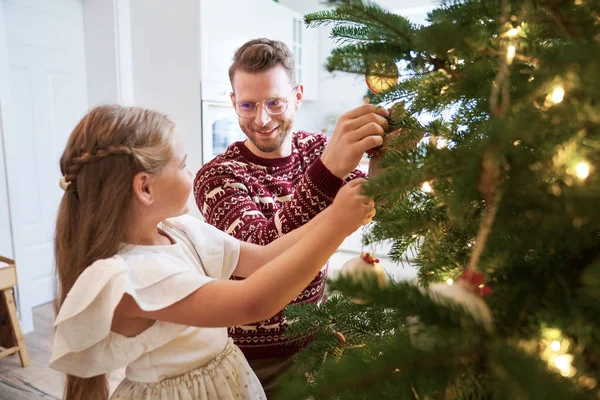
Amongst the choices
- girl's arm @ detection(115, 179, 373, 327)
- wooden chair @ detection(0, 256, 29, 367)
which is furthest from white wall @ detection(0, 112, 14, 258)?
girl's arm @ detection(115, 179, 373, 327)

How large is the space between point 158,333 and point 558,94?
24.9 inches

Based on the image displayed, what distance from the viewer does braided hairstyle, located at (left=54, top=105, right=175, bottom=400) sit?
0.68 meters

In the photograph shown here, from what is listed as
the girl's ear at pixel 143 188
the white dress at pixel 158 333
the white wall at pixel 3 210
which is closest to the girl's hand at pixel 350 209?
the white dress at pixel 158 333

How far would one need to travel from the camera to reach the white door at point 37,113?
2.64 metres

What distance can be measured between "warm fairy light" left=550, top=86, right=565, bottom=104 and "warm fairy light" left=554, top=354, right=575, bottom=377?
209 millimetres

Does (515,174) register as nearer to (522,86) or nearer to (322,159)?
(522,86)

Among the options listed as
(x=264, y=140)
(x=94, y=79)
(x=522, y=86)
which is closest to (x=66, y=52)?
(x=94, y=79)

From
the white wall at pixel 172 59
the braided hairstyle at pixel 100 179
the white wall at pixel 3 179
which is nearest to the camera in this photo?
the braided hairstyle at pixel 100 179

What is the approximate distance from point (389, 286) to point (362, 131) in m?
0.33

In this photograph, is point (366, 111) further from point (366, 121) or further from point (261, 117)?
point (261, 117)

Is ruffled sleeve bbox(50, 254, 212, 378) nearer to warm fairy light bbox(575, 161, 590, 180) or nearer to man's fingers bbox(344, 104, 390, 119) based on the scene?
man's fingers bbox(344, 104, 390, 119)

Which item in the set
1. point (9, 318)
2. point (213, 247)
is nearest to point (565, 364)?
point (213, 247)

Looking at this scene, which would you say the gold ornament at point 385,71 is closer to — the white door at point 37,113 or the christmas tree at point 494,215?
the christmas tree at point 494,215

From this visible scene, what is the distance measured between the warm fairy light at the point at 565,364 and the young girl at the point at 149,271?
281 millimetres
